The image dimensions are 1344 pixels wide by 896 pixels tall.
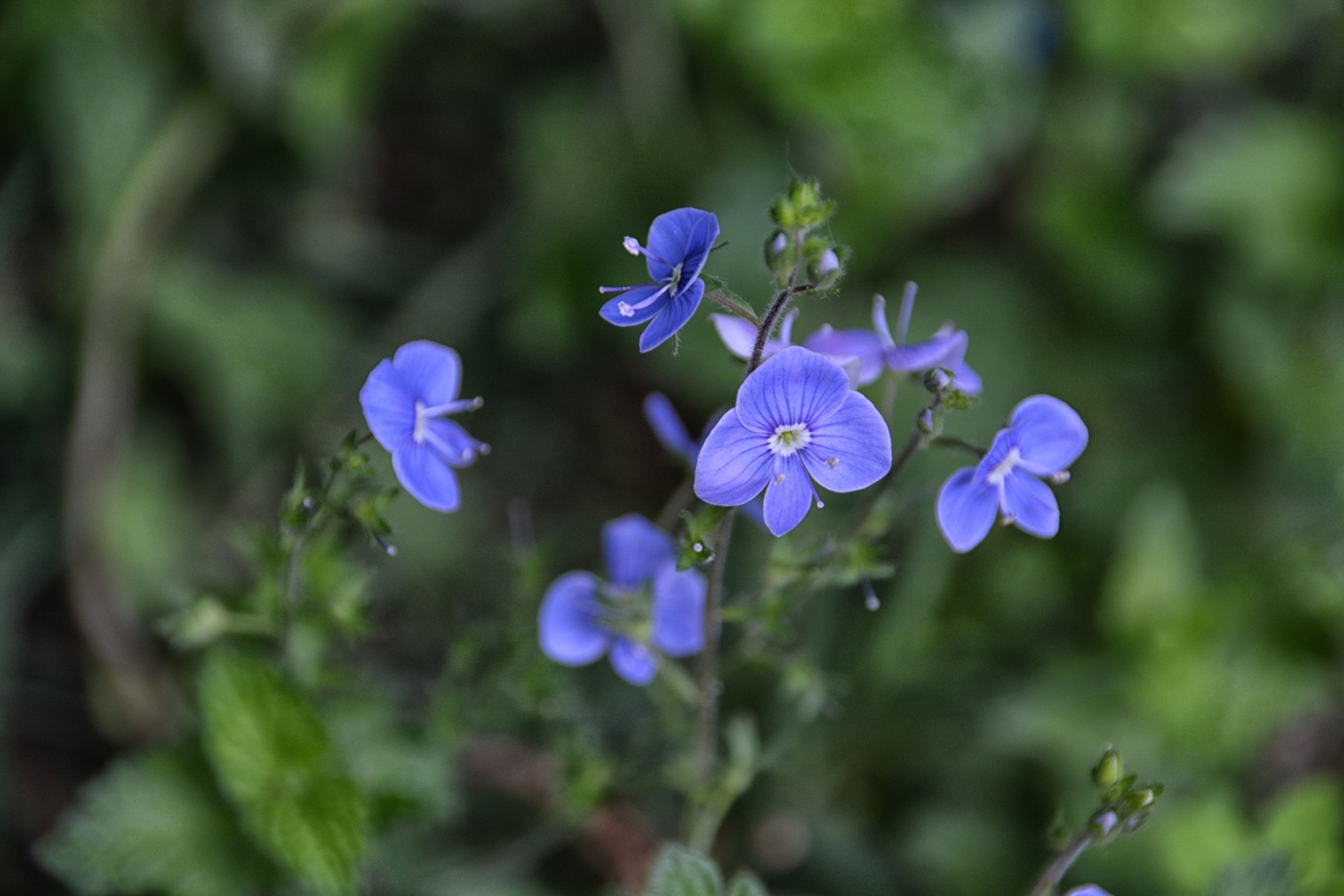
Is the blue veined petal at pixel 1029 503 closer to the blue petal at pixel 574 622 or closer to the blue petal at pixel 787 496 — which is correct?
the blue petal at pixel 787 496

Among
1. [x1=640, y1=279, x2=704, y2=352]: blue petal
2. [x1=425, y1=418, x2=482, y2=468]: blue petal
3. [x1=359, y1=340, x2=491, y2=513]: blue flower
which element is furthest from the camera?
[x1=425, y1=418, x2=482, y2=468]: blue petal

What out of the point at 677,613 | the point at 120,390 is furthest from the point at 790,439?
the point at 120,390

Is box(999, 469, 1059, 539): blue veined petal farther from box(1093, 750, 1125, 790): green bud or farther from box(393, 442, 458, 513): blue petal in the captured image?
box(393, 442, 458, 513): blue petal

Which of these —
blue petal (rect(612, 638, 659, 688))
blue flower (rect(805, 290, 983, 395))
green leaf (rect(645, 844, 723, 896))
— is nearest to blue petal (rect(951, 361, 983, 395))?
blue flower (rect(805, 290, 983, 395))

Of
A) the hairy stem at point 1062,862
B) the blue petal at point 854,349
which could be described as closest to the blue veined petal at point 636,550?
the blue petal at point 854,349

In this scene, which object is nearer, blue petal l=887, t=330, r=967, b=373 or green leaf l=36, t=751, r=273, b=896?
blue petal l=887, t=330, r=967, b=373

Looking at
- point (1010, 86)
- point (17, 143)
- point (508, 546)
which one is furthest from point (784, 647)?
point (17, 143)
